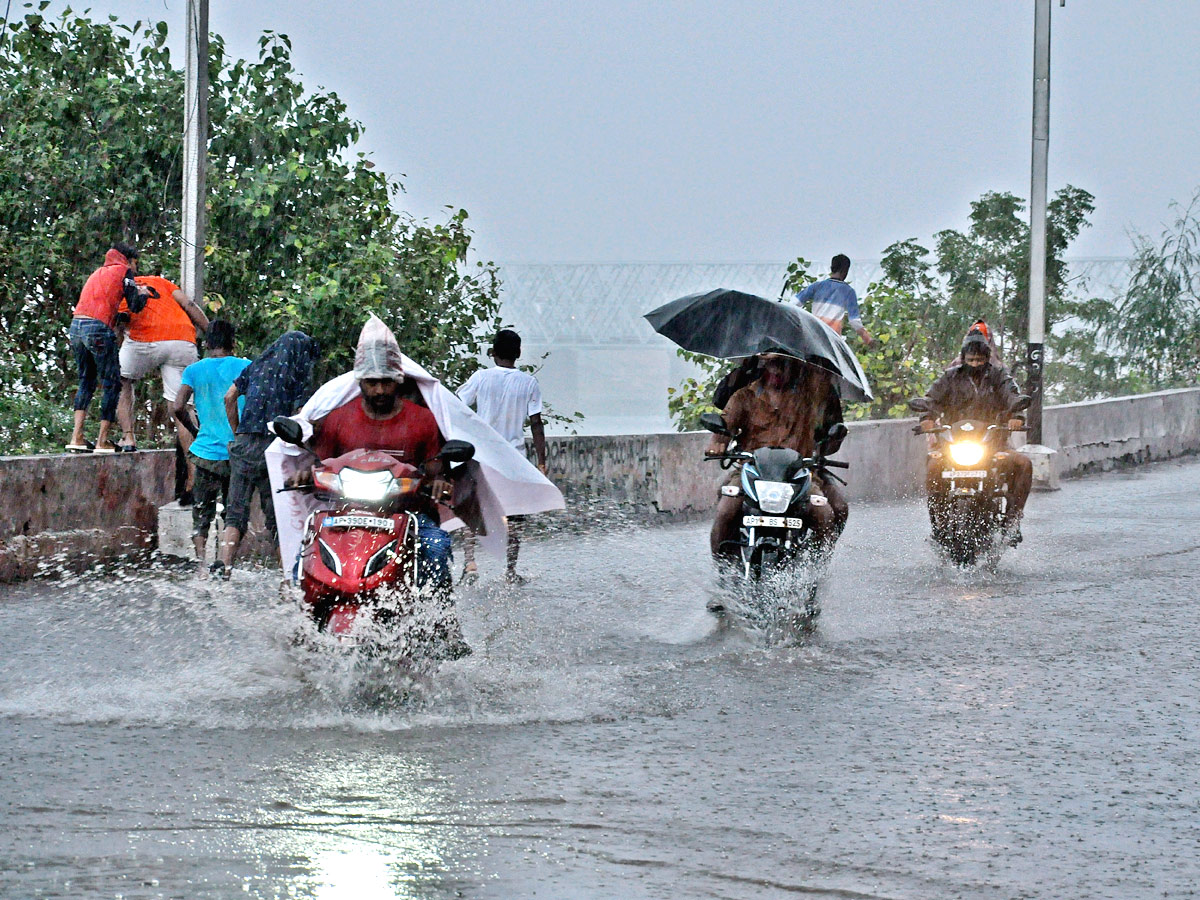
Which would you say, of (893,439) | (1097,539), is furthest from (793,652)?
(893,439)

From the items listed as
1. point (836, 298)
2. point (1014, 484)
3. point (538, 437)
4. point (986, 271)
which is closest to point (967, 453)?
point (1014, 484)

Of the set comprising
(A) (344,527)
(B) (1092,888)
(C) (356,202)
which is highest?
(C) (356,202)

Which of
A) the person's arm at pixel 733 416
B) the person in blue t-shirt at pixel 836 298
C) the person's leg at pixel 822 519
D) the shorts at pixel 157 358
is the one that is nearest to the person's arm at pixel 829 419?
the person's leg at pixel 822 519

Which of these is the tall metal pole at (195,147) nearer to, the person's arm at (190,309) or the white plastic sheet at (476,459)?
the person's arm at (190,309)

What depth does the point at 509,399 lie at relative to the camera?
11.3 metres

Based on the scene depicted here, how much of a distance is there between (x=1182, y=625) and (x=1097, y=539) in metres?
4.37

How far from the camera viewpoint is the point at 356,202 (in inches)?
808

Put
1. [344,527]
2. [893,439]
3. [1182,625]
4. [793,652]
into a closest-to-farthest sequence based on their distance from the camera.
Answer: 1. [344,527]
2. [793,652]
3. [1182,625]
4. [893,439]

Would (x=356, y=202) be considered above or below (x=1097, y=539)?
above

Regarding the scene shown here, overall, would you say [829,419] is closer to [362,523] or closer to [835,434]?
[835,434]

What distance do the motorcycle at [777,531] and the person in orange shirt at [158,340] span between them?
6040 millimetres

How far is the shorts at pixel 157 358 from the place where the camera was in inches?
532

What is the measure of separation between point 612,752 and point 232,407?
5485mm

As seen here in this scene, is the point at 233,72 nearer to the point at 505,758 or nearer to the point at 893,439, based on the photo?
the point at 893,439
